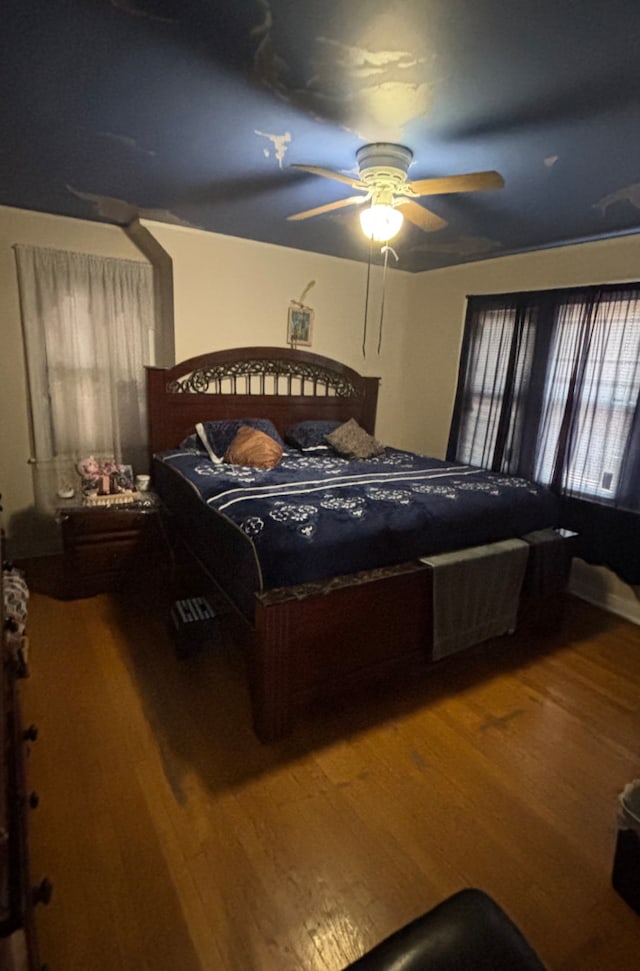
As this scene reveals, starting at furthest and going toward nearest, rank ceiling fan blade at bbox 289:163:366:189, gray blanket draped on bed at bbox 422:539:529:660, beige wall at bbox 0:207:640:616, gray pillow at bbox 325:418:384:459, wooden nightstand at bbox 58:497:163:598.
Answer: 1. gray pillow at bbox 325:418:384:459
2. beige wall at bbox 0:207:640:616
3. wooden nightstand at bbox 58:497:163:598
4. gray blanket draped on bed at bbox 422:539:529:660
5. ceiling fan blade at bbox 289:163:366:189

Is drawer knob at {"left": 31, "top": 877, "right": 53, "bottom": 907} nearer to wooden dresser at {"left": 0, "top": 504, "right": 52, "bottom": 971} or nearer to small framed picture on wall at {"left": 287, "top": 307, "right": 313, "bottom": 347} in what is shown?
wooden dresser at {"left": 0, "top": 504, "right": 52, "bottom": 971}

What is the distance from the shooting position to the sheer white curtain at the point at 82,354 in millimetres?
3387

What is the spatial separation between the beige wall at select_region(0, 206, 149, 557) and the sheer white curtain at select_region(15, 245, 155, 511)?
0.08 m

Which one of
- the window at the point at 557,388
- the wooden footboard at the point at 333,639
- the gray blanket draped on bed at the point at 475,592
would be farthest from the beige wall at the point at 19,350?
the gray blanket draped on bed at the point at 475,592

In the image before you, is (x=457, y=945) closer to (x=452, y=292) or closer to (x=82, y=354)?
(x=82, y=354)

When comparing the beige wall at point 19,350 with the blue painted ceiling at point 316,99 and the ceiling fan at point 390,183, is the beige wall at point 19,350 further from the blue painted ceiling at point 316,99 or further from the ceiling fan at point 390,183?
the ceiling fan at point 390,183

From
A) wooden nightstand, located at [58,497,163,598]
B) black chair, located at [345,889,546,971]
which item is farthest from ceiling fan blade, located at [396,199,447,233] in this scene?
black chair, located at [345,889,546,971]

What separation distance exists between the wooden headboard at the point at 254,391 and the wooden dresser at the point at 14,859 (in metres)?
2.41

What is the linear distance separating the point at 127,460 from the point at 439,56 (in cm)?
332

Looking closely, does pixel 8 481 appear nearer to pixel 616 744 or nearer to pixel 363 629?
pixel 363 629

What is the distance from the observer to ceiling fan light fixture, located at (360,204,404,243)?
2.26 metres

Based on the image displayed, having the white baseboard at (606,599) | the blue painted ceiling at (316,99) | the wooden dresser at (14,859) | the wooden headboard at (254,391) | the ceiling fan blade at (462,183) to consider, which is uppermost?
the blue painted ceiling at (316,99)

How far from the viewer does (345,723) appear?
2.21 m

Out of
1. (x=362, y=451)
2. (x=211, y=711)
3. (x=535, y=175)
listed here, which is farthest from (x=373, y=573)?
(x=535, y=175)
